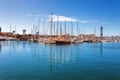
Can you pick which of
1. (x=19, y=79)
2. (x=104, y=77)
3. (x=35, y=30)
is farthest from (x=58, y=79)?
(x=35, y=30)

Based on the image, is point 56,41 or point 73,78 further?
point 56,41

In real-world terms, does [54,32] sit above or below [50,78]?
above

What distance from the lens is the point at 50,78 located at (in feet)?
67.7

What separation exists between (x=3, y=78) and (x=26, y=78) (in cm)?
265

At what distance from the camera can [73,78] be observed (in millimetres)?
20875

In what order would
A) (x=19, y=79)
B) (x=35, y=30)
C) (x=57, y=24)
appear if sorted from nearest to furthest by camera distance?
(x=19, y=79), (x=57, y=24), (x=35, y=30)

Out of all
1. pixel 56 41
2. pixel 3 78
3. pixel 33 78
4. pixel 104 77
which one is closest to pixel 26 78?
pixel 33 78

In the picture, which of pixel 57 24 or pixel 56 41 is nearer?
pixel 56 41

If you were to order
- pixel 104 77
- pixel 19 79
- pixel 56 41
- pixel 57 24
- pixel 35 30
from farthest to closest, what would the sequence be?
pixel 35 30
pixel 57 24
pixel 56 41
pixel 104 77
pixel 19 79

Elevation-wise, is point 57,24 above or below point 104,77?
above

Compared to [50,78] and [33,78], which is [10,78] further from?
[50,78]

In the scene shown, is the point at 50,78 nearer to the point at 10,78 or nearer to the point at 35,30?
the point at 10,78

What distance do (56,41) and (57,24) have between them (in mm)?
13802

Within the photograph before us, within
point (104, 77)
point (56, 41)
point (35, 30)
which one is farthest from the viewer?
point (35, 30)
